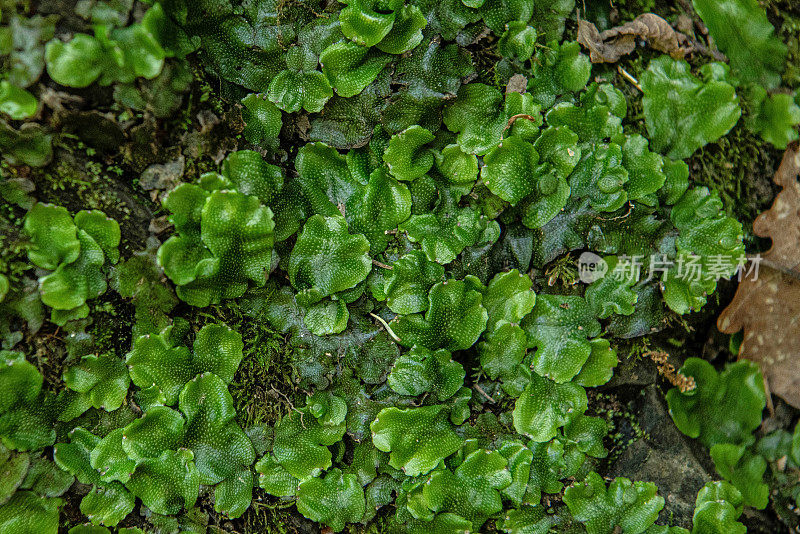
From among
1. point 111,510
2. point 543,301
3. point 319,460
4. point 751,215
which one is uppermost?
point 751,215

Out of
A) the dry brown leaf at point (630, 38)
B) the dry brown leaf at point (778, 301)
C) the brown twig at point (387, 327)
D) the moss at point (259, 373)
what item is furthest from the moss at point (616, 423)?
the dry brown leaf at point (630, 38)

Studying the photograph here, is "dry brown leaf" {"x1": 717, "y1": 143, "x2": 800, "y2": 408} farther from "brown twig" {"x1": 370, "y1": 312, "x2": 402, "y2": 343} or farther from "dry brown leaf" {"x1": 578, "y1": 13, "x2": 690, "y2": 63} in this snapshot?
"brown twig" {"x1": 370, "y1": 312, "x2": 402, "y2": 343}

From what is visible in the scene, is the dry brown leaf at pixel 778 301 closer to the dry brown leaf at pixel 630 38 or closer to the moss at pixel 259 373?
the dry brown leaf at pixel 630 38

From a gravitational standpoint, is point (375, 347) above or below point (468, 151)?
below

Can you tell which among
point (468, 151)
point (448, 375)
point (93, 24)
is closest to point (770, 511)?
point (448, 375)

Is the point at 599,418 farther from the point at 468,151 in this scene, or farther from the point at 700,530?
the point at 468,151

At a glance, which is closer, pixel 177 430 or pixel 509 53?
pixel 177 430
